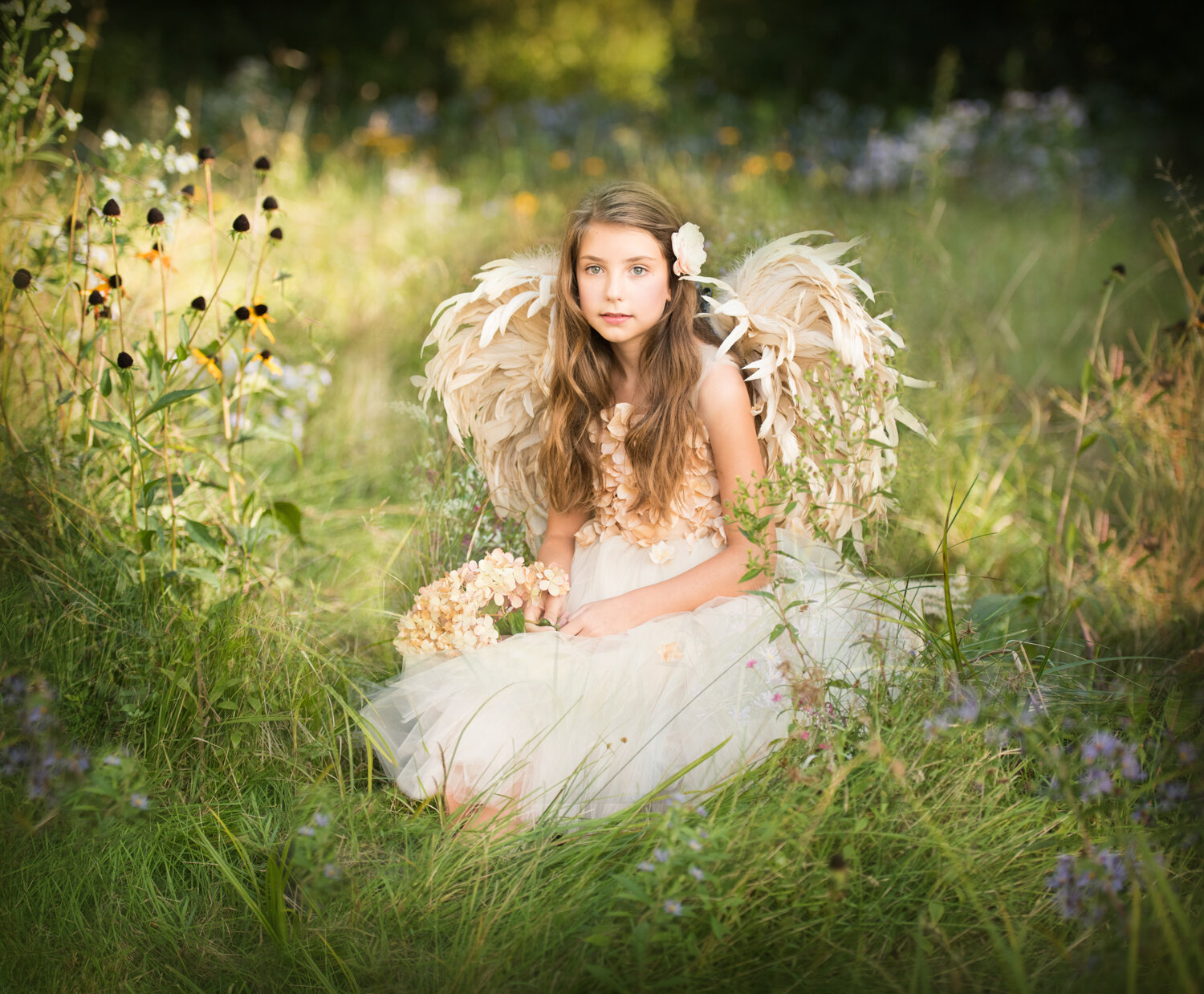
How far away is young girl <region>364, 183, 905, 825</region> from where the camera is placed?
6.66 ft

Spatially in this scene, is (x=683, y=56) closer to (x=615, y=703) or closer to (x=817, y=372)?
(x=817, y=372)

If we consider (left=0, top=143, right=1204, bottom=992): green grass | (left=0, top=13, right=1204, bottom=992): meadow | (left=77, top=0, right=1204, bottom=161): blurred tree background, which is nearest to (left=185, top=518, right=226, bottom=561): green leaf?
(left=0, top=13, right=1204, bottom=992): meadow

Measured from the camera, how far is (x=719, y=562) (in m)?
2.30

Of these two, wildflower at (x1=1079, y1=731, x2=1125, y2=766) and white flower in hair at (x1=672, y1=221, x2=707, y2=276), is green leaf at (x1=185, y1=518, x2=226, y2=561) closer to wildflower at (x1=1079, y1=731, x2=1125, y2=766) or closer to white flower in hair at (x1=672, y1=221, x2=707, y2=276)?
white flower in hair at (x1=672, y1=221, x2=707, y2=276)

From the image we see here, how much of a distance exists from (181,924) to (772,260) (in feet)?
6.32

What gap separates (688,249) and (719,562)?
0.75 meters

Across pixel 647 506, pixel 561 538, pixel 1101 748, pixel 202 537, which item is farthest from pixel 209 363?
pixel 1101 748

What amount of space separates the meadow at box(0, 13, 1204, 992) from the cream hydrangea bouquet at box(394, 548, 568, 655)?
0.62 ft

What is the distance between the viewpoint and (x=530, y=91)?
11414mm

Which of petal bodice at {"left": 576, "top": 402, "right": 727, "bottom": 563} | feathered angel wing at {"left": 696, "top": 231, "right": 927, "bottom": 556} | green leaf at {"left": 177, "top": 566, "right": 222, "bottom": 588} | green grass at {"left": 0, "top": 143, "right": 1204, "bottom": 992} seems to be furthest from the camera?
petal bodice at {"left": 576, "top": 402, "right": 727, "bottom": 563}

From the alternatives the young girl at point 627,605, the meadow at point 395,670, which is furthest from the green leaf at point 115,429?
the young girl at point 627,605

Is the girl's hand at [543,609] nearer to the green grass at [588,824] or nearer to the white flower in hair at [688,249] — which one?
the green grass at [588,824]

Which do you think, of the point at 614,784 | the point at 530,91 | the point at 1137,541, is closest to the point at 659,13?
the point at 530,91

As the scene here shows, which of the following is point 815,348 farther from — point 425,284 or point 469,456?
point 425,284
